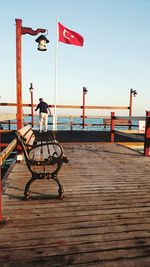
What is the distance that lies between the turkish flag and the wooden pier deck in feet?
20.5

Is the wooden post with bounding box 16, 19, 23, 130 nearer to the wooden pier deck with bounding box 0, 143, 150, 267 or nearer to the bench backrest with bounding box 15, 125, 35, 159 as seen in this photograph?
the bench backrest with bounding box 15, 125, 35, 159

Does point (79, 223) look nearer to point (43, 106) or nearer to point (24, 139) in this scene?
point (24, 139)

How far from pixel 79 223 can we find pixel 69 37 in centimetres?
805

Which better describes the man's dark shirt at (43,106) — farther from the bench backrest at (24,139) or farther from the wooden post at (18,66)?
the bench backrest at (24,139)

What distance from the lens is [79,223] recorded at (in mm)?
2760

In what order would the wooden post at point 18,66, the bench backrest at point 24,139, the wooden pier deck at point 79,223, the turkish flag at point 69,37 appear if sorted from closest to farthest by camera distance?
the wooden pier deck at point 79,223, the bench backrest at point 24,139, the wooden post at point 18,66, the turkish flag at point 69,37

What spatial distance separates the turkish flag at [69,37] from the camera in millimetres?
8962

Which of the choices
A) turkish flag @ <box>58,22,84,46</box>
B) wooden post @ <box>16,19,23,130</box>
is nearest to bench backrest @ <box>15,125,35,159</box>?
wooden post @ <box>16,19,23,130</box>

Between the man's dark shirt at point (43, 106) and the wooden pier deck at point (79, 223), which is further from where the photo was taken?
the man's dark shirt at point (43, 106)

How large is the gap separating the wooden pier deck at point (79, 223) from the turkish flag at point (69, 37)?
6.25 m

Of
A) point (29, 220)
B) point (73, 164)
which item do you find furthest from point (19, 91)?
point (29, 220)

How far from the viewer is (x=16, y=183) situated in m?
4.41

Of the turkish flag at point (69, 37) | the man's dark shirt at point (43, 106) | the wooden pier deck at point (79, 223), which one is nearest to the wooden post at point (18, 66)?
the wooden pier deck at point (79, 223)

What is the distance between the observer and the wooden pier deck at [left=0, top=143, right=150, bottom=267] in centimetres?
210
